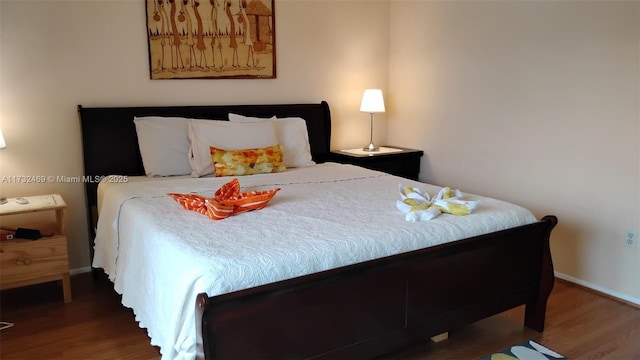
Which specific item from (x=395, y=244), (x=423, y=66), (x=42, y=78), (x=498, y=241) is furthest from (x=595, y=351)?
(x=42, y=78)

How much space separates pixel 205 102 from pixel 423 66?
182 centimetres

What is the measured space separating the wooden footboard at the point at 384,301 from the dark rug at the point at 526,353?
191 millimetres

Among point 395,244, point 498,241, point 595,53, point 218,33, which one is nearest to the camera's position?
point 395,244

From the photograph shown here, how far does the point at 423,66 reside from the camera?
4148 millimetres

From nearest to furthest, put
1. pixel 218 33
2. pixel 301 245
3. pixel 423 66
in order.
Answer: pixel 301 245
pixel 218 33
pixel 423 66

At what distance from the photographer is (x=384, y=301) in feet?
6.43

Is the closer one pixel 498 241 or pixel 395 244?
pixel 395 244

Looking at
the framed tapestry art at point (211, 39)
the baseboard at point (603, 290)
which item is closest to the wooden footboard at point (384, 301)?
the baseboard at point (603, 290)

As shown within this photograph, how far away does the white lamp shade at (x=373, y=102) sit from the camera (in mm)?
4133

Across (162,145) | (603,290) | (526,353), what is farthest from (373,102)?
(526,353)

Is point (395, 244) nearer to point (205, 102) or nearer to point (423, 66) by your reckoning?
point (205, 102)

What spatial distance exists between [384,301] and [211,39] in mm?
2432

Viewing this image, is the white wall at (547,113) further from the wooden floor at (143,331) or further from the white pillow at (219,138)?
the white pillow at (219,138)

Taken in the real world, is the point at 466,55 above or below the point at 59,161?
above
